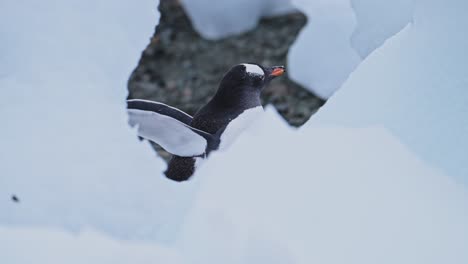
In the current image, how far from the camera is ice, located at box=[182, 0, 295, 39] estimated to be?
86.6 inches

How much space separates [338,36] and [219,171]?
2.79ft

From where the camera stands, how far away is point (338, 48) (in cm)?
154


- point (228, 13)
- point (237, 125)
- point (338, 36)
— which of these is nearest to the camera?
point (237, 125)

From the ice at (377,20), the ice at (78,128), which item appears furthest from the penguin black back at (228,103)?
the ice at (78,128)

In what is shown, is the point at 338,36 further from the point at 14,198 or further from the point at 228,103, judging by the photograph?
the point at 14,198

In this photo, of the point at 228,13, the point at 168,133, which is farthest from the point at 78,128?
the point at 228,13

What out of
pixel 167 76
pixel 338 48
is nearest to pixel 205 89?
pixel 167 76

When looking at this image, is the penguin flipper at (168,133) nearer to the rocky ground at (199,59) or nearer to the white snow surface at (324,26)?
the white snow surface at (324,26)

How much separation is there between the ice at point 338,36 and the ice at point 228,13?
0.36 metres

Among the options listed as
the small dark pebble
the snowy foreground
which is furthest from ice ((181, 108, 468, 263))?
the small dark pebble

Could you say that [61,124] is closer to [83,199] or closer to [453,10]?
[83,199]

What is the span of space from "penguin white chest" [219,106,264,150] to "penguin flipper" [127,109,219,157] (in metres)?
0.15

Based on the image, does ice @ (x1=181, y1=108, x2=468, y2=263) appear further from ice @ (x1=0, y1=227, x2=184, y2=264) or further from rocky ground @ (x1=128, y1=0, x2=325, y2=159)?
rocky ground @ (x1=128, y1=0, x2=325, y2=159)

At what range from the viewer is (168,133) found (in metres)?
1.07
